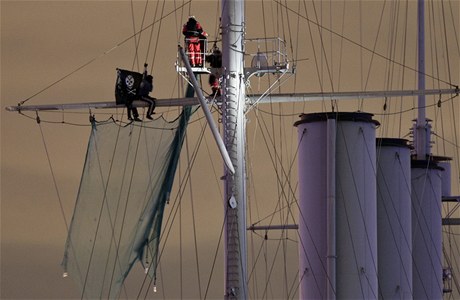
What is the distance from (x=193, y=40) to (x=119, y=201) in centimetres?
463

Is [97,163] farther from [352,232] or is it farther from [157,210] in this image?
[352,232]

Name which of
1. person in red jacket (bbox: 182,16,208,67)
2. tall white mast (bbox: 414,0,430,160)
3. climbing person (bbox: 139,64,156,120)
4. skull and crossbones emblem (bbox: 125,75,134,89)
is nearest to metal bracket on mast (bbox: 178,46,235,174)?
person in red jacket (bbox: 182,16,208,67)

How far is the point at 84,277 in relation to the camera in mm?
53438

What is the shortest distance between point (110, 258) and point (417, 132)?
71.6 feet

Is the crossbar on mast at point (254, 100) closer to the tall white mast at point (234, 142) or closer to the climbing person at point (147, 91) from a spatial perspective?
the climbing person at point (147, 91)

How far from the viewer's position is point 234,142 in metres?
51.4

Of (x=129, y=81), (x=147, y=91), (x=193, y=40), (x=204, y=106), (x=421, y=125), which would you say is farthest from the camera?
(x=421, y=125)

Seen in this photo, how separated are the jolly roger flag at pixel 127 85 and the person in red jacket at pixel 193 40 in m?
1.85

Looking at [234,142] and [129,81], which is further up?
[129,81]

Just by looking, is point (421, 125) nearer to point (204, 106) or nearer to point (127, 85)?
point (127, 85)

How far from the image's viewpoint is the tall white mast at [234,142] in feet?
166

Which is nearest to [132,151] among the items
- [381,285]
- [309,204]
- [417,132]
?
[309,204]

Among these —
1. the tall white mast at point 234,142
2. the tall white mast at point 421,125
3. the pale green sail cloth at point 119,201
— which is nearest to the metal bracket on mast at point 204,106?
the tall white mast at point 234,142

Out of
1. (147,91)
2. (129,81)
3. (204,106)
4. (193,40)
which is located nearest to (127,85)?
(129,81)
